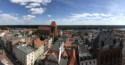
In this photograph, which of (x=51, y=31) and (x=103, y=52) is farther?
(x=51, y=31)

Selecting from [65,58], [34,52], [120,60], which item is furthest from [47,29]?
[120,60]

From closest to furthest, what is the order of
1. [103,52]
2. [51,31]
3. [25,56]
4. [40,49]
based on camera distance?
[103,52] → [25,56] → [40,49] → [51,31]

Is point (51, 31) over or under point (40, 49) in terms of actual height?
over

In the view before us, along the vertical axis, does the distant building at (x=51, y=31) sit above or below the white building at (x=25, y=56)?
above

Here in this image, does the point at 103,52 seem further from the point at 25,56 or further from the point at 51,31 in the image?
the point at 51,31

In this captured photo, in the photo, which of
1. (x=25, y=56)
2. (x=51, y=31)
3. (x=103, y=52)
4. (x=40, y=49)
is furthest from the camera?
(x=51, y=31)

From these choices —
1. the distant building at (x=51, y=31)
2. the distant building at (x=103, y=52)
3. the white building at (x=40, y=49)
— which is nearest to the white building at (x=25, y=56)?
the white building at (x=40, y=49)

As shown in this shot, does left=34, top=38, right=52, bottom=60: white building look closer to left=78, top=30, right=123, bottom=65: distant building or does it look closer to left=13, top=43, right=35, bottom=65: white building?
left=13, top=43, right=35, bottom=65: white building

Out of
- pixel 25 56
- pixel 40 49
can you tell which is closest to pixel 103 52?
pixel 25 56

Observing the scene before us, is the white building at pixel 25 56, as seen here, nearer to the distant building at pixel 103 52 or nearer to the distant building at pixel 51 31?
the distant building at pixel 103 52

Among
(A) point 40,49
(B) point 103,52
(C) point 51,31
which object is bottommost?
(A) point 40,49

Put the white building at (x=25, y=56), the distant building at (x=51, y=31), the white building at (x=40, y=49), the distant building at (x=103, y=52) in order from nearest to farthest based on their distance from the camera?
the distant building at (x=103, y=52) < the white building at (x=25, y=56) < the white building at (x=40, y=49) < the distant building at (x=51, y=31)

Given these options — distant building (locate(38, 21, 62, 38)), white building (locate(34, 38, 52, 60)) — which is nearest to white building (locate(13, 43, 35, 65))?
white building (locate(34, 38, 52, 60))
